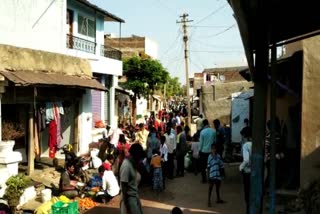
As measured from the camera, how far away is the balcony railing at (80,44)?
17.5 metres

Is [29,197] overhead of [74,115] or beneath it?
beneath

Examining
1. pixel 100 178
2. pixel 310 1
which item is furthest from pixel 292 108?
pixel 310 1

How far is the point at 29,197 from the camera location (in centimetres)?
1100

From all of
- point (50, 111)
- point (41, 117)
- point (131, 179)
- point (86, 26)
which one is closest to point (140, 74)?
point (86, 26)

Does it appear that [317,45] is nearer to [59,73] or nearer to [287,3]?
[287,3]

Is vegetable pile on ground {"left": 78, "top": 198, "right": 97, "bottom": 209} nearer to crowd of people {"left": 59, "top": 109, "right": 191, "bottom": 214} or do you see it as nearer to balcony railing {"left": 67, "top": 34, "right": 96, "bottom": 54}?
crowd of people {"left": 59, "top": 109, "right": 191, "bottom": 214}

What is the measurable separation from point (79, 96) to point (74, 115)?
2.63 feet

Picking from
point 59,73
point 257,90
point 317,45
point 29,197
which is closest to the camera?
point 257,90

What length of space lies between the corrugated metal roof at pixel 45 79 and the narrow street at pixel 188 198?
3.28m

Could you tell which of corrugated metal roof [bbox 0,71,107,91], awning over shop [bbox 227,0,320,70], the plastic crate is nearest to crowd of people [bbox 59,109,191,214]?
the plastic crate

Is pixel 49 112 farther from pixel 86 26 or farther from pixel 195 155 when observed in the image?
pixel 86 26

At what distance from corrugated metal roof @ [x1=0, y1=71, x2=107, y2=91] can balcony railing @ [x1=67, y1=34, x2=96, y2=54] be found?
6.92 feet

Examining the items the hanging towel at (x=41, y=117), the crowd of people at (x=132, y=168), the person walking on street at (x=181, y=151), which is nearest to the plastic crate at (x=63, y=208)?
the crowd of people at (x=132, y=168)

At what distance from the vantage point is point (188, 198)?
1161 centimetres
